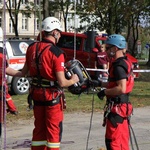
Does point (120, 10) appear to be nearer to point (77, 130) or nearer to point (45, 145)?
point (77, 130)

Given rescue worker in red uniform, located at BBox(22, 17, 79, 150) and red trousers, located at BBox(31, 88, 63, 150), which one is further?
red trousers, located at BBox(31, 88, 63, 150)

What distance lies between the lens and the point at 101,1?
34062mm

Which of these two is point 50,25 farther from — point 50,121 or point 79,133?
point 79,133

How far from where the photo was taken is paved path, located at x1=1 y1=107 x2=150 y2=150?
7977mm

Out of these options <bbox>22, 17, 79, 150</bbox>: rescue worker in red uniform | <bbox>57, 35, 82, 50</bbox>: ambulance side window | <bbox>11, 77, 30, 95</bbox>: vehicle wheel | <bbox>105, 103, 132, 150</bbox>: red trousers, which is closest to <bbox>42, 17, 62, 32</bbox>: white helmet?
<bbox>22, 17, 79, 150</bbox>: rescue worker in red uniform

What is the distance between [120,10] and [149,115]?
24193 mm

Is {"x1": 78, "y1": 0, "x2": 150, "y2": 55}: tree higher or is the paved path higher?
{"x1": 78, "y1": 0, "x2": 150, "y2": 55}: tree

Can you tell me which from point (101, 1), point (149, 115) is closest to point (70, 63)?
point (149, 115)

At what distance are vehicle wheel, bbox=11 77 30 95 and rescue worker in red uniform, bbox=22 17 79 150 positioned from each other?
9604mm

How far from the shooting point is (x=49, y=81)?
586 centimetres

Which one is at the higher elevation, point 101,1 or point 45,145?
point 101,1

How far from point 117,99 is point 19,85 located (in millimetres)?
10207

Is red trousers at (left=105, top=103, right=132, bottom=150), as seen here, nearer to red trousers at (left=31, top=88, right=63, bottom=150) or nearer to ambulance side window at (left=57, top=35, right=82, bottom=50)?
red trousers at (left=31, top=88, right=63, bottom=150)

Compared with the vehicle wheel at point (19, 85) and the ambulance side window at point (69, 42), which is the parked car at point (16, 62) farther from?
the ambulance side window at point (69, 42)
